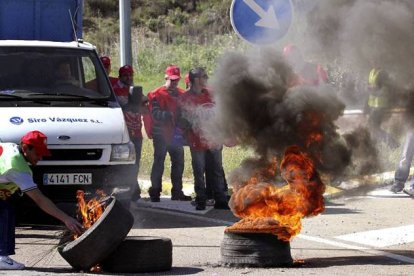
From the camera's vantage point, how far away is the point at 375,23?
10664 millimetres

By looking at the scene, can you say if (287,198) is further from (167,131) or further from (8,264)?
(167,131)

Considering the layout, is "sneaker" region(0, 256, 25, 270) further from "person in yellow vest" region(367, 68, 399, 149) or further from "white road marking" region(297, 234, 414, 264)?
"person in yellow vest" region(367, 68, 399, 149)

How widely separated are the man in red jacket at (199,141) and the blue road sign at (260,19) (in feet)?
5.54

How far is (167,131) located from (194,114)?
2.54 ft

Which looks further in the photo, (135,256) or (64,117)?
(64,117)

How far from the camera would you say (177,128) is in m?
14.9

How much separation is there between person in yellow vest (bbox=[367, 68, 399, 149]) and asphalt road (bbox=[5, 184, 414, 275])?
127 cm

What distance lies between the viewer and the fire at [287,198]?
9.98 metres

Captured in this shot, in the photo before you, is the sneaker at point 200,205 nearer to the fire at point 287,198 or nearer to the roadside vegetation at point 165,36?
the roadside vegetation at point 165,36

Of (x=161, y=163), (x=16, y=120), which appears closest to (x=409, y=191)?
(x=161, y=163)

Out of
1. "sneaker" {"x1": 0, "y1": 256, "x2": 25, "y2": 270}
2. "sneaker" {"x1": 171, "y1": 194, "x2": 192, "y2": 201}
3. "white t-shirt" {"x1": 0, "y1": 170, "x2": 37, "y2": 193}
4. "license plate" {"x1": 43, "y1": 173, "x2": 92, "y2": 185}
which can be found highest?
"white t-shirt" {"x1": 0, "y1": 170, "x2": 37, "y2": 193}

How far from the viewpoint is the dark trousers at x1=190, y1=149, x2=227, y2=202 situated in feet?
47.0

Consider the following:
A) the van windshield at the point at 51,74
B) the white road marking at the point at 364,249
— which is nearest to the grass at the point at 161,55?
the van windshield at the point at 51,74

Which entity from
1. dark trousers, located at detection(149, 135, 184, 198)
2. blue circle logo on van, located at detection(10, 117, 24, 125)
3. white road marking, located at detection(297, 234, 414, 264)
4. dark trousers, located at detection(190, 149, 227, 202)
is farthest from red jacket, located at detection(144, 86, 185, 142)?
white road marking, located at detection(297, 234, 414, 264)
